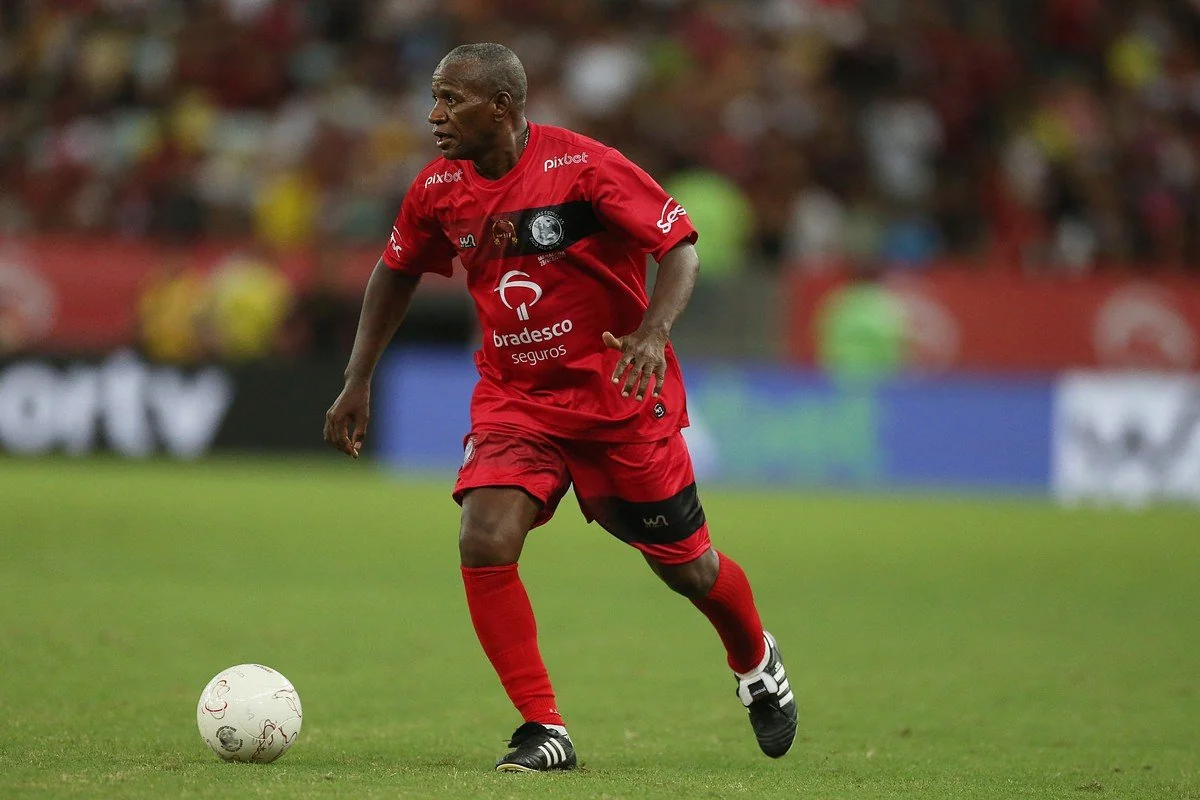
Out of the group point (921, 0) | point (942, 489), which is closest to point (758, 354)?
point (942, 489)

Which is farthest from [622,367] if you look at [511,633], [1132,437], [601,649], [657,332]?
[1132,437]

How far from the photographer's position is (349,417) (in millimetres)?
5977

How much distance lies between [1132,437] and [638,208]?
11.4 meters

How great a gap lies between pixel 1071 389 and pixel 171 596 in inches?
371

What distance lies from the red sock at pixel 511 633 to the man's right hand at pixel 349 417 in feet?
2.41

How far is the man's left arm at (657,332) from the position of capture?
5266 mm

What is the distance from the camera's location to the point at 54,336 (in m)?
17.9

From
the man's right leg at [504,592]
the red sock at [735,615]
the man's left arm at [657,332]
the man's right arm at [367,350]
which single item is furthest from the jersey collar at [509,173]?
the red sock at [735,615]

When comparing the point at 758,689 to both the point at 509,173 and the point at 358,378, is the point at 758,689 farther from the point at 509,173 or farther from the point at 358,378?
the point at 509,173

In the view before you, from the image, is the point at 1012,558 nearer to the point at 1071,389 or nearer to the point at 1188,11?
the point at 1071,389

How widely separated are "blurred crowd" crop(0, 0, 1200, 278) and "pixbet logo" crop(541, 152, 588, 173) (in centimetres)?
1218

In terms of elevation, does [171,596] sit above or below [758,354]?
below

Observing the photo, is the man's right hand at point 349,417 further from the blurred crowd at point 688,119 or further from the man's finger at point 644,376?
the blurred crowd at point 688,119

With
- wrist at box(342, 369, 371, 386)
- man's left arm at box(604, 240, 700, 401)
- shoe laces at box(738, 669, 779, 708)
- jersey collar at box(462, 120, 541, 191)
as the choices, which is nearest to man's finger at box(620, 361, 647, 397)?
man's left arm at box(604, 240, 700, 401)
